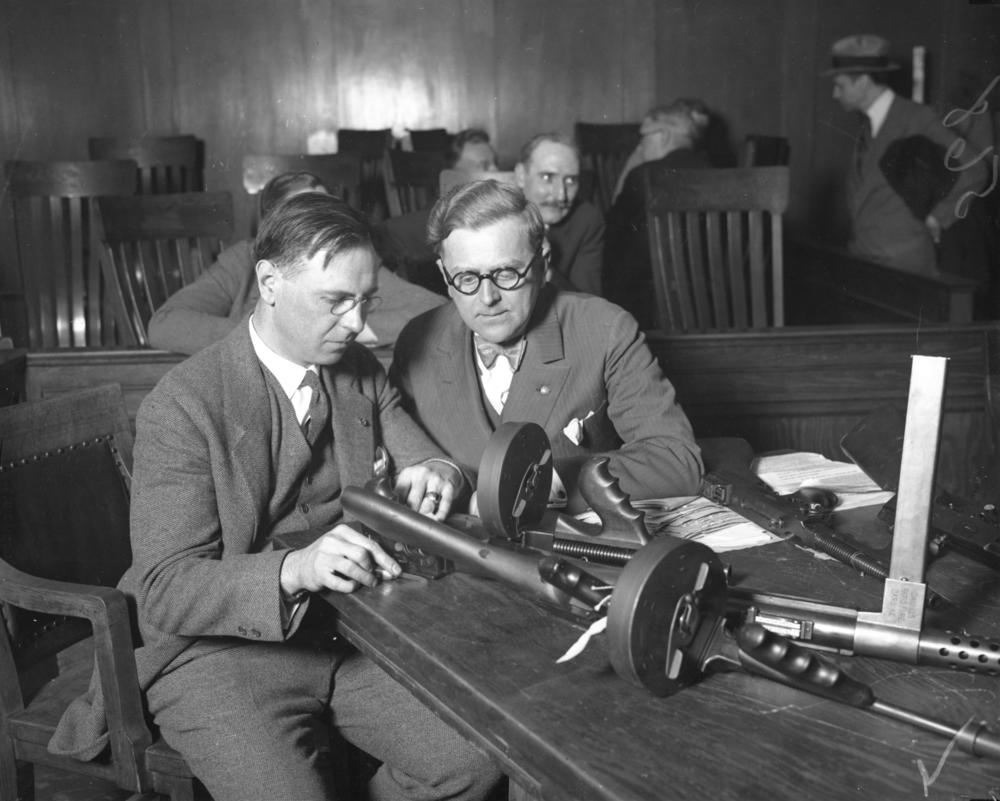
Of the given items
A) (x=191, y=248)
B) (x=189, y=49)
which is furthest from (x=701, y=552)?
(x=189, y=49)

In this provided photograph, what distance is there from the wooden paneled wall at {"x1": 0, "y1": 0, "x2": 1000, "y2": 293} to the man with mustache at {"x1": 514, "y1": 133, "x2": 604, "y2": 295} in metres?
3.48

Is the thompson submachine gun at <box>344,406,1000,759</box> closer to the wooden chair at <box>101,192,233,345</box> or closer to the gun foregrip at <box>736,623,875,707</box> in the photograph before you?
the gun foregrip at <box>736,623,875,707</box>

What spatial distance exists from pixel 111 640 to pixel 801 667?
1071 mm

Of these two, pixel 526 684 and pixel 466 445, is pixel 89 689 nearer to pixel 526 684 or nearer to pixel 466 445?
pixel 466 445

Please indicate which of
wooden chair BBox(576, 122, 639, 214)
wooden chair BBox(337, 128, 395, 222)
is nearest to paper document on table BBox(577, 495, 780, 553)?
wooden chair BBox(337, 128, 395, 222)

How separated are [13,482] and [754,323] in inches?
101

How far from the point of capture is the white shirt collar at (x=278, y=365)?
73.0 inches

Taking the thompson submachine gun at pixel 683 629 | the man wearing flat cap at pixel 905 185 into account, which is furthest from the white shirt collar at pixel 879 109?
the thompson submachine gun at pixel 683 629

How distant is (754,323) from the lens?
12.3 feet

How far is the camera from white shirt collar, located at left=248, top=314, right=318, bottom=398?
1.86m

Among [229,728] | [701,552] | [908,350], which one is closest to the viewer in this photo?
[701,552]

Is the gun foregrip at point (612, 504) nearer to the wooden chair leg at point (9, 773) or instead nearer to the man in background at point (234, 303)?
the wooden chair leg at point (9, 773)

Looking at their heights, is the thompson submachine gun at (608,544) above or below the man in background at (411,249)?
below

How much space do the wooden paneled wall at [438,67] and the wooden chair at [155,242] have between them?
3.47 metres
